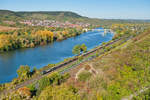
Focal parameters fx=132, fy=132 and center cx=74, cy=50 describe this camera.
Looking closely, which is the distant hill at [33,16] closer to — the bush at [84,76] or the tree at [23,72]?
the tree at [23,72]

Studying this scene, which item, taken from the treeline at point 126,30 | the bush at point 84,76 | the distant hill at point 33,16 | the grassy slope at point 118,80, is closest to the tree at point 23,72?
the bush at point 84,76

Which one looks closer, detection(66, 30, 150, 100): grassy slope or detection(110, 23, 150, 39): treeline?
detection(66, 30, 150, 100): grassy slope

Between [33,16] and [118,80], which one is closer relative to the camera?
[118,80]

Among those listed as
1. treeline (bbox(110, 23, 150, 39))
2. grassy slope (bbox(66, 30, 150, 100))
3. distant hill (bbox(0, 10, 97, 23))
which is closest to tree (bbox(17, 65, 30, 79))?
grassy slope (bbox(66, 30, 150, 100))

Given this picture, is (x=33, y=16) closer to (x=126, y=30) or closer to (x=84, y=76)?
(x=126, y=30)

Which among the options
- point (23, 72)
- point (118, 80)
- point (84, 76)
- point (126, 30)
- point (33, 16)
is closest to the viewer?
point (118, 80)

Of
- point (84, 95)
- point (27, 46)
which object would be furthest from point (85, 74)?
point (27, 46)

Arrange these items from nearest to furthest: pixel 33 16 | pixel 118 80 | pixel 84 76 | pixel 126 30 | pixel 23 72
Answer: pixel 118 80 < pixel 84 76 < pixel 23 72 < pixel 126 30 < pixel 33 16

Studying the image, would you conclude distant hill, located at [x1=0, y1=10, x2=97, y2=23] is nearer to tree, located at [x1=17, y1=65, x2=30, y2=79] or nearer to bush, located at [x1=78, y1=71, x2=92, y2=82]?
tree, located at [x1=17, y1=65, x2=30, y2=79]

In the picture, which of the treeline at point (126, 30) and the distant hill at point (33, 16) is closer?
the treeline at point (126, 30)

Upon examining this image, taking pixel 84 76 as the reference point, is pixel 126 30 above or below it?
above

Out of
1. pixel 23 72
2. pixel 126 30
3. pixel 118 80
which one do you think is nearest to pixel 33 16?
pixel 126 30
